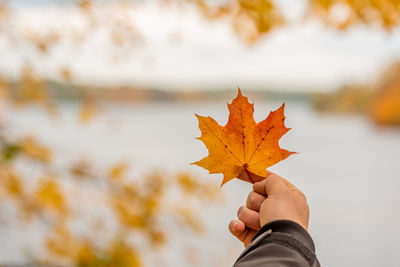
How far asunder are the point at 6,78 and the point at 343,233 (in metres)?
3.65

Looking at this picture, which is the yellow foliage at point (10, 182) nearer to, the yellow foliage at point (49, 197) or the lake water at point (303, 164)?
the yellow foliage at point (49, 197)

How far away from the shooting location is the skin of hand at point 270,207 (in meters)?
0.50

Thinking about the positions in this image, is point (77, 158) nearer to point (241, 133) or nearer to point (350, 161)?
point (241, 133)

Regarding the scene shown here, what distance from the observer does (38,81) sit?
202 centimetres

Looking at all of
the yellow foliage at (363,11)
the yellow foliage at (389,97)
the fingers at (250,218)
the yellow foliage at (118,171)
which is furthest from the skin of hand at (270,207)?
the yellow foliage at (389,97)

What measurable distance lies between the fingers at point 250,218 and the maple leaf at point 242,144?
0.15 feet

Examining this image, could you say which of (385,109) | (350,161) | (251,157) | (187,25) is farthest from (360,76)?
(251,157)

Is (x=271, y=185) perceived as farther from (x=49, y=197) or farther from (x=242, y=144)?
(x=49, y=197)

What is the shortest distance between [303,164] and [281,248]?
629 cm

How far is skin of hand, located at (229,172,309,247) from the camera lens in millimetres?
498

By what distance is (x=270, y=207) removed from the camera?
0.50 m

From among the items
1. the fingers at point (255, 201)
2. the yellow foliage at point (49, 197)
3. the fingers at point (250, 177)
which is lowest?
the fingers at point (255, 201)

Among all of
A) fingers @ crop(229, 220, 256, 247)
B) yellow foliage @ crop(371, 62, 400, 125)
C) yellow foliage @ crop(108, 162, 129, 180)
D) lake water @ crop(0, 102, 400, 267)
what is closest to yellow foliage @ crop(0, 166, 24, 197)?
lake water @ crop(0, 102, 400, 267)

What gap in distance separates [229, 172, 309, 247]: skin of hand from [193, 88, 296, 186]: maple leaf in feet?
0.06
